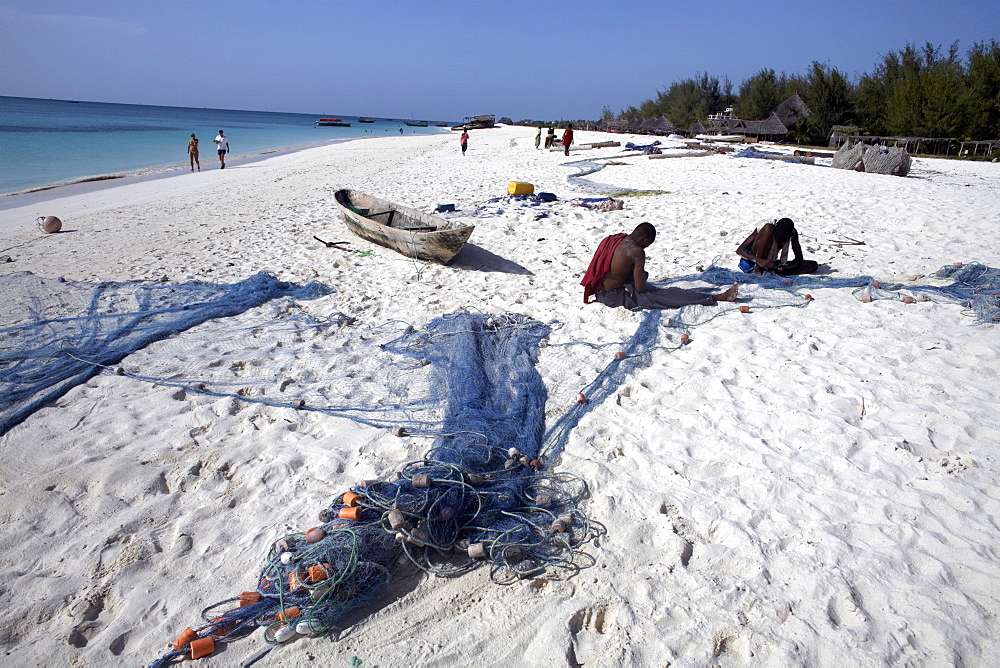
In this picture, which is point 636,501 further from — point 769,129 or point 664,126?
point 664,126

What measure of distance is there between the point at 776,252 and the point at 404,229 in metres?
5.18

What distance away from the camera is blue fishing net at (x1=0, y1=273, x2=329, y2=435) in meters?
4.10

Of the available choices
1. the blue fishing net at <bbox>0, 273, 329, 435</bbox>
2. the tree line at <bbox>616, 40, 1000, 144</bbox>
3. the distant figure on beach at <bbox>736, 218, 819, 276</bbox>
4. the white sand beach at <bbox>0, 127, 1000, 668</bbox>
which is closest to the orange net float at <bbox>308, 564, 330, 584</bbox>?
the white sand beach at <bbox>0, 127, 1000, 668</bbox>

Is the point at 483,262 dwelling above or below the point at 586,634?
above

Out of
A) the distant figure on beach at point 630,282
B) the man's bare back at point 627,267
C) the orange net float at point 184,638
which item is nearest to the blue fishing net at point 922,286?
the distant figure on beach at point 630,282

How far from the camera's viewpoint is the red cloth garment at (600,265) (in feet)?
18.1

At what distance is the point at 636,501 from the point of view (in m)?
3.02

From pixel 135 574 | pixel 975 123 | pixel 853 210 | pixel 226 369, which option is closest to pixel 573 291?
pixel 226 369

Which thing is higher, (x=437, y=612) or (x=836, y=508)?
(x=836, y=508)

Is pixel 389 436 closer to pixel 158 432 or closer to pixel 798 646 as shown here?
pixel 158 432

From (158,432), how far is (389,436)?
1.62 meters

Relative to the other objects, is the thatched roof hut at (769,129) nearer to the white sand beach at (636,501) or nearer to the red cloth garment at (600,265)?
the white sand beach at (636,501)

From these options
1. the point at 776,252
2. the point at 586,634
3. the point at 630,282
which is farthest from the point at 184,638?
the point at 776,252

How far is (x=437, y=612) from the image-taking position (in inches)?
96.7
